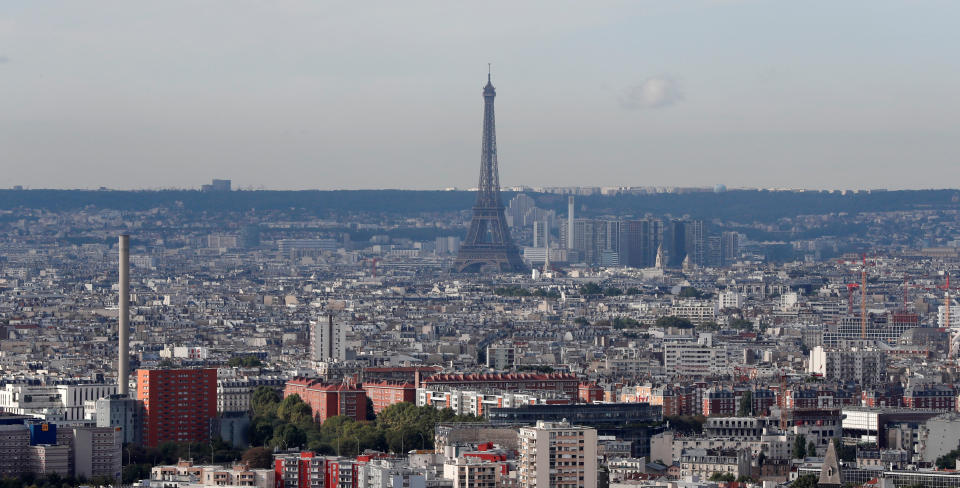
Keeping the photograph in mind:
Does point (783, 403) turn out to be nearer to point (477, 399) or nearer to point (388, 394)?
point (477, 399)

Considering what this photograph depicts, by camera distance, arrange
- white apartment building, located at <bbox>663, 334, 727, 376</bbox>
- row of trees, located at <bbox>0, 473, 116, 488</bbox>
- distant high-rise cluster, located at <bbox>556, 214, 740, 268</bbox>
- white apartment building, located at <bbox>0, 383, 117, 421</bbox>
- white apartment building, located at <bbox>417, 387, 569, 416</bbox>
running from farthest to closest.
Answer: distant high-rise cluster, located at <bbox>556, 214, 740, 268</bbox> → white apartment building, located at <bbox>663, 334, 727, 376</bbox> → white apartment building, located at <bbox>0, 383, 117, 421</bbox> → white apartment building, located at <bbox>417, 387, 569, 416</bbox> → row of trees, located at <bbox>0, 473, 116, 488</bbox>

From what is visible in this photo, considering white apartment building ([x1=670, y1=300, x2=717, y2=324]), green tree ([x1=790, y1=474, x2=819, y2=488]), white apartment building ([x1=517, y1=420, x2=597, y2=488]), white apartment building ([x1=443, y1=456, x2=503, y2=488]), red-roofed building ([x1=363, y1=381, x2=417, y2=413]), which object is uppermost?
white apartment building ([x1=517, y1=420, x2=597, y2=488])

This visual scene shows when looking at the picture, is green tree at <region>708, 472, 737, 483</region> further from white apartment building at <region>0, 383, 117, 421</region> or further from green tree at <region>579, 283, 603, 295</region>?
green tree at <region>579, 283, 603, 295</region>

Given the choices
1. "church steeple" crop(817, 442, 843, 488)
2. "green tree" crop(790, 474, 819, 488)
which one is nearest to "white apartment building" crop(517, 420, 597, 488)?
"green tree" crop(790, 474, 819, 488)

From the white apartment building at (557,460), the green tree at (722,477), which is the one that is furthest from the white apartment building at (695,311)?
the white apartment building at (557,460)

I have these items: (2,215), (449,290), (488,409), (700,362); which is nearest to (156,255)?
(2,215)

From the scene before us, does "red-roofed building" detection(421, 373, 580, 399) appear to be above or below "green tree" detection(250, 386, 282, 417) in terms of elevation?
above

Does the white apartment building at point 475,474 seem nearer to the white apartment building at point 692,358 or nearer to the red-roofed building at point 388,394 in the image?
the red-roofed building at point 388,394
